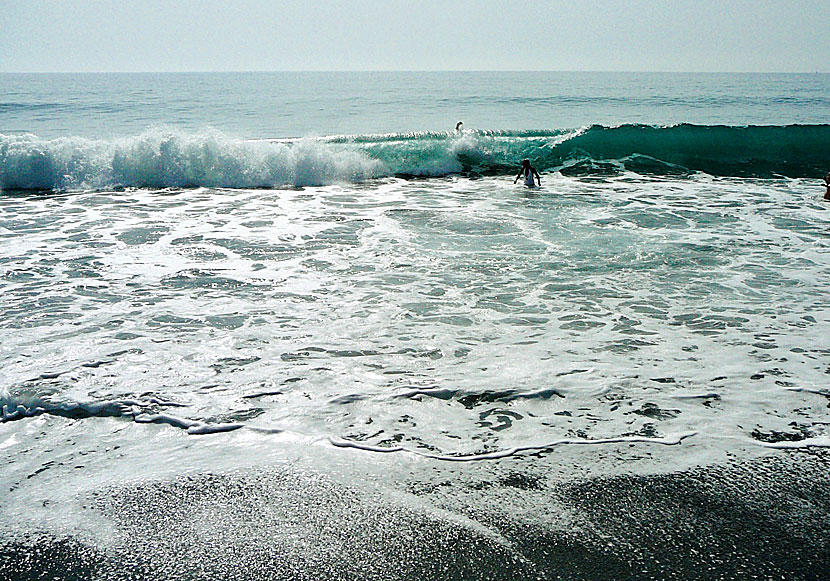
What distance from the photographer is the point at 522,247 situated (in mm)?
9898

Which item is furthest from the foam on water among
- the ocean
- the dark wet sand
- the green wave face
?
the green wave face

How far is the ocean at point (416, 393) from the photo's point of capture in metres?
3.31

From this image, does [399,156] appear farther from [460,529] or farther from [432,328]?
[460,529]

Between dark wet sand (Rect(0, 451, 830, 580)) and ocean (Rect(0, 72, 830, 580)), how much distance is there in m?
0.01

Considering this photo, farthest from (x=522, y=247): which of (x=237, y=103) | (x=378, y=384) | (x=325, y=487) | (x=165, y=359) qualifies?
(x=237, y=103)

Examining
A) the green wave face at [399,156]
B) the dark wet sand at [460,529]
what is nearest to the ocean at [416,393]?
the dark wet sand at [460,529]

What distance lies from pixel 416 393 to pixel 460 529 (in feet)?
5.69

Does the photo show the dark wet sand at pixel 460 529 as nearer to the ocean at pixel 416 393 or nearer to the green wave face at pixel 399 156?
the ocean at pixel 416 393

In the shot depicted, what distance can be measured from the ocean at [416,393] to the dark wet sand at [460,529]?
0.05ft

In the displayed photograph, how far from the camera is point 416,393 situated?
16.6 feet

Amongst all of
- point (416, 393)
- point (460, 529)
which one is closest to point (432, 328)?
point (416, 393)

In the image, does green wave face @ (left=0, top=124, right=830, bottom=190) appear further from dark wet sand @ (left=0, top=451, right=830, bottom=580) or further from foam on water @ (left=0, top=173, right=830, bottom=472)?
dark wet sand @ (left=0, top=451, right=830, bottom=580)

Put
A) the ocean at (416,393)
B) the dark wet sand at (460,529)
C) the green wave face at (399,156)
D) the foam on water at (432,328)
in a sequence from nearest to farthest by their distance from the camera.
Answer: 1. the dark wet sand at (460,529)
2. the ocean at (416,393)
3. the foam on water at (432,328)
4. the green wave face at (399,156)

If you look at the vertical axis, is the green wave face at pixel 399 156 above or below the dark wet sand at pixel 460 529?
above
